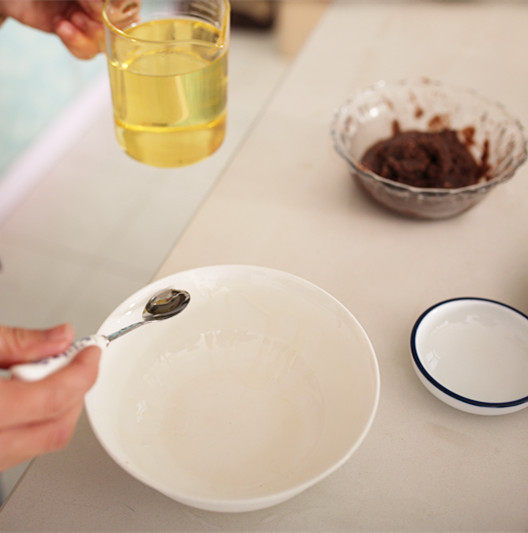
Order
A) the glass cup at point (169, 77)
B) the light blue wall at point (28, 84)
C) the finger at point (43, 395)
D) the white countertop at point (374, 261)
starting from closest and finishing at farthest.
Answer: the finger at point (43, 395), the white countertop at point (374, 261), the glass cup at point (169, 77), the light blue wall at point (28, 84)

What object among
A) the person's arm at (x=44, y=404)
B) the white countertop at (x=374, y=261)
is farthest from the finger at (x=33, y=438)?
the white countertop at (x=374, y=261)

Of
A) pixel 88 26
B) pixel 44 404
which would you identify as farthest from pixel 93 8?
pixel 44 404

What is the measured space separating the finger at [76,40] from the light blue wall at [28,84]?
1.12m

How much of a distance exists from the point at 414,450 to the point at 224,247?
0.37 metres

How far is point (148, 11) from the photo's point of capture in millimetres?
785

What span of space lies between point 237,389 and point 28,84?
5.45 ft

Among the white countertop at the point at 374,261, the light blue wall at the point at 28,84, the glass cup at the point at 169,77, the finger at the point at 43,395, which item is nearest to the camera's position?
the finger at the point at 43,395

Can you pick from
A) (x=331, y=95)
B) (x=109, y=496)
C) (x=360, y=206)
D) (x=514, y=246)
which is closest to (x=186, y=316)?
(x=109, y=496)

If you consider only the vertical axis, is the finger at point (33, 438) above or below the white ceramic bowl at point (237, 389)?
above

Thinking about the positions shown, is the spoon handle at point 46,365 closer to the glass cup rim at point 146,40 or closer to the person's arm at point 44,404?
the person's arm at point 44,404

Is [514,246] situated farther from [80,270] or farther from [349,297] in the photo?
[80,270]

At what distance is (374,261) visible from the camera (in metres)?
0.81

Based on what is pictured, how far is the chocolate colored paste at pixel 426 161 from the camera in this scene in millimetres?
842

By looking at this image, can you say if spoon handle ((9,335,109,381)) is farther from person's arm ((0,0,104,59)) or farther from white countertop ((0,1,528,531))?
person's arm ((0,0,104,59))
